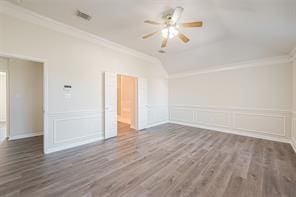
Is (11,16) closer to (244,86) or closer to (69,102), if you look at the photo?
(69,102)

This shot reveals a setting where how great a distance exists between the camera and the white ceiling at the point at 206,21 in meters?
2.45

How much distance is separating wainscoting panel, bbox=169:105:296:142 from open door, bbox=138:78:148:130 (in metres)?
1.91

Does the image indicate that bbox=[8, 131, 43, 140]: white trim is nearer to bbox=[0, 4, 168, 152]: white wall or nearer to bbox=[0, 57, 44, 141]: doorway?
bbox=[0, 57, 44, 141]: doorway

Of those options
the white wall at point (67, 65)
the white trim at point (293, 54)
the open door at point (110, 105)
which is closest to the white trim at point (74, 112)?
the white wall at point (67, 65)

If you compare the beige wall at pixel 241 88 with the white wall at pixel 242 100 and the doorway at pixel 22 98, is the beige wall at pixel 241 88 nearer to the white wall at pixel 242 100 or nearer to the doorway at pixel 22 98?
the white wall at pixel 242 100

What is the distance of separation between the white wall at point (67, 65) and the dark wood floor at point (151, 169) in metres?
0.53

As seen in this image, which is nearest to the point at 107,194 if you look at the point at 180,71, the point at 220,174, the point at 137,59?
the point at 220,174

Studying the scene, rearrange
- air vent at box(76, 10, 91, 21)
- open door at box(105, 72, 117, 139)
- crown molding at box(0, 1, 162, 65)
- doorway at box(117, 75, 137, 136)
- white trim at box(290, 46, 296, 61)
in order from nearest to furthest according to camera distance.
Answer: crown molding at box(0, 1, 162, 65) → air vent at box(76, 10, 91, 21) → white trim at box(290, 46, 296, 61) → open door at box(105, 72, 117, 139) → doorway at box(117, 75, 137, 136)

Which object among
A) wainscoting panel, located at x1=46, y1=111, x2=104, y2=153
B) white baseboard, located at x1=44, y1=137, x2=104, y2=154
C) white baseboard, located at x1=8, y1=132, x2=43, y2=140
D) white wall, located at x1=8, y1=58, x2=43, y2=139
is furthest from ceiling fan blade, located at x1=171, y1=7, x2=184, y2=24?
white baseboard, located at x1=8, y1=132, x2=43, y2=140

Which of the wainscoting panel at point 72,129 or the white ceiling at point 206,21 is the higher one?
the white ceiling at point 206,21

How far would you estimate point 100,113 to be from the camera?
443 centimetres

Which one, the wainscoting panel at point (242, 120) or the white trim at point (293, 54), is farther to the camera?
the wainscoting panel at point (242, 120)

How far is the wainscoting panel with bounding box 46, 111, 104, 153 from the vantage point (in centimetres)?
342

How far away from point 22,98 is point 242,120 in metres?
7.51
